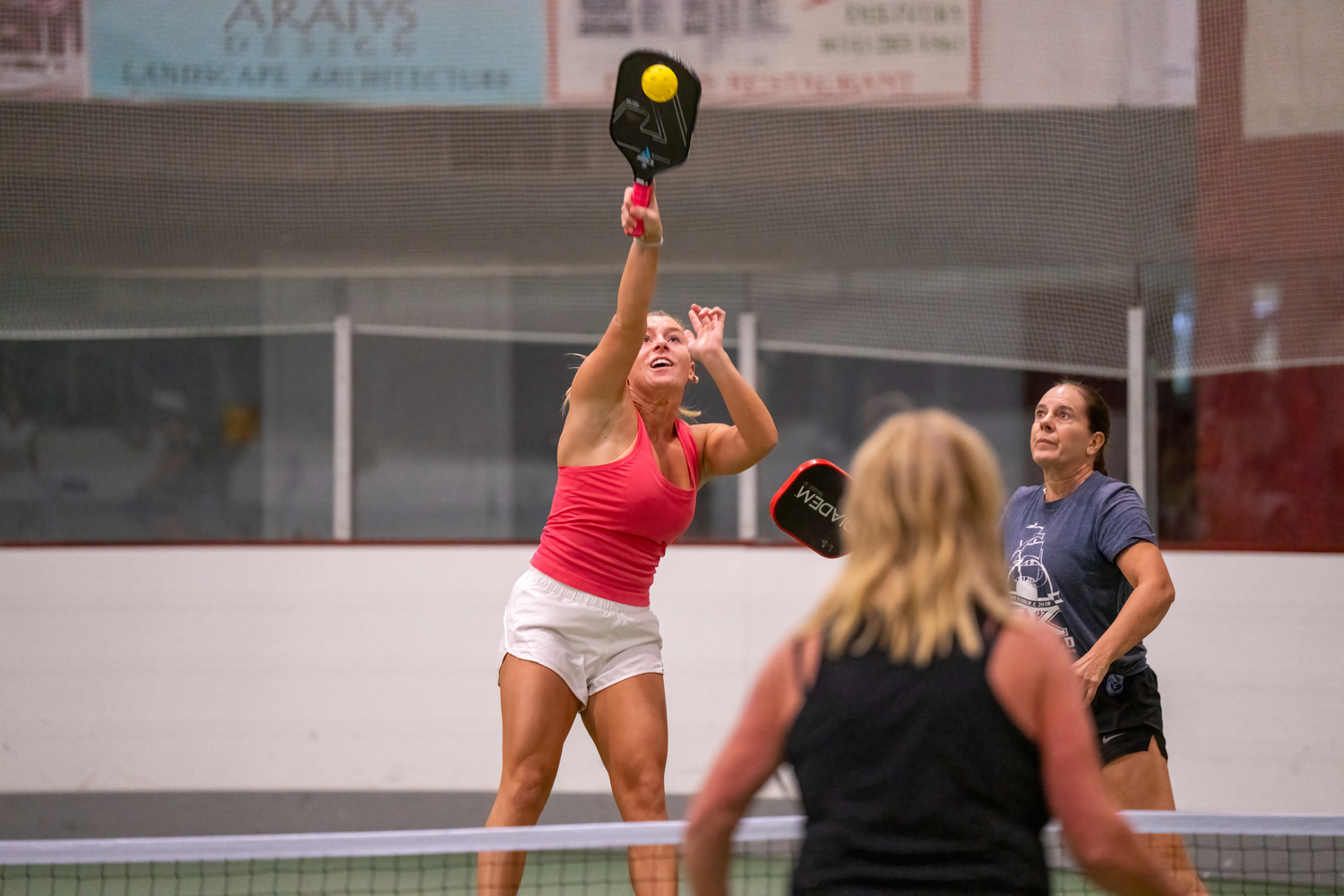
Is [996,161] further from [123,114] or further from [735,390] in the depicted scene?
[123,114]

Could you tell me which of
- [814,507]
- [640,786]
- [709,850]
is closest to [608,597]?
[640,786]

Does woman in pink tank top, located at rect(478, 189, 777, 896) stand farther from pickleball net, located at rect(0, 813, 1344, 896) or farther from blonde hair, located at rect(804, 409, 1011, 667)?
blonde hair, located at rect(804, 409, 1011, 667)

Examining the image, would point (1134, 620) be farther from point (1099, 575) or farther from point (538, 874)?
point (538, 874)

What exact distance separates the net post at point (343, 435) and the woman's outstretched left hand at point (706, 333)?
2.67 meters

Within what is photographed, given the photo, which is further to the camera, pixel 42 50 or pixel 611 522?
pixel 42 50

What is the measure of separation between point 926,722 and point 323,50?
5079mm

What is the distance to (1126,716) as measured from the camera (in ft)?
10.4

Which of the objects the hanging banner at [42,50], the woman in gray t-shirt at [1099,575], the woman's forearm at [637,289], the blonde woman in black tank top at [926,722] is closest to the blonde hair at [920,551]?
the blonde woman in black tank top at [926,722]

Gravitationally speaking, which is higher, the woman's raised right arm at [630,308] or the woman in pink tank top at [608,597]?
the woman's raised right arm at [630,308]

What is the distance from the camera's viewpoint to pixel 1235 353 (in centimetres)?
522

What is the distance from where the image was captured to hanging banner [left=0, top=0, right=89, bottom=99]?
5520 mm

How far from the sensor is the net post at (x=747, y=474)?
5.29 meters

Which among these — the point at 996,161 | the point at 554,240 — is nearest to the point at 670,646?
the point at 554,240

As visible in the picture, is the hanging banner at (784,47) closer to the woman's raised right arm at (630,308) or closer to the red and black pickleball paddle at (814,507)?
the red and black pickleball paddle at (814,507)
